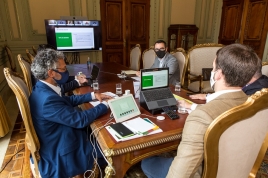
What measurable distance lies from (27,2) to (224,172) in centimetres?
453

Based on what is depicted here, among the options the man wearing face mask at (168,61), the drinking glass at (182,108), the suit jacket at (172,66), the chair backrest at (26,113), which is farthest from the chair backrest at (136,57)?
the chair backrest at (26,113)

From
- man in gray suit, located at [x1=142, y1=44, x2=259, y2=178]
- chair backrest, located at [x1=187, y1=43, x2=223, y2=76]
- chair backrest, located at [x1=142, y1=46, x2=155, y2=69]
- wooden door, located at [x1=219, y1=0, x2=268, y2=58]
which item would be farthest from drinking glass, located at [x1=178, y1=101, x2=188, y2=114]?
wooden door, located at [x1=219, y1=0, x2=268, y2=58]

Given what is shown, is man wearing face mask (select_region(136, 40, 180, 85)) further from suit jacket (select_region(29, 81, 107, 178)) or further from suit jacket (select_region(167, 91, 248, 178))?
suit jacket (select_region(167, 91, 248, 178))

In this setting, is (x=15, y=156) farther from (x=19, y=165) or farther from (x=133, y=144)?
(x=133, y=144)

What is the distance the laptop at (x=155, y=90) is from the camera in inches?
52.1

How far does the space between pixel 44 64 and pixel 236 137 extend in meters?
1.17

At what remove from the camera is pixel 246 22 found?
439 centimetres

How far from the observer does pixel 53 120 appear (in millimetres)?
1131

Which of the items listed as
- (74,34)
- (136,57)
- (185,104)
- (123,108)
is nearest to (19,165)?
(123,108)

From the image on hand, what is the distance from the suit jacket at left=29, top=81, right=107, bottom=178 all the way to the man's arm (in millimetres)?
638

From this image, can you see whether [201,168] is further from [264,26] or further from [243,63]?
[264,26]

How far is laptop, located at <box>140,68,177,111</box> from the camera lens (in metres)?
1.32

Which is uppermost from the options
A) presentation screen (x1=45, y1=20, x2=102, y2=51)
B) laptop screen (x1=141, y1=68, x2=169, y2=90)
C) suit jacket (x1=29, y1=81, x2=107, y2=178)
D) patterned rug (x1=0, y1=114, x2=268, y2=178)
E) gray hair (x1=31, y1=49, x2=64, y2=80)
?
presentation screen (x1=45, y1=20, x2=102, y2=51)

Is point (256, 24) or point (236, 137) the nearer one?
point (236, 137)
